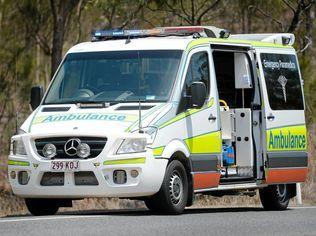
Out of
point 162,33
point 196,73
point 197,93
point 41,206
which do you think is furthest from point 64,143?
point 162,33

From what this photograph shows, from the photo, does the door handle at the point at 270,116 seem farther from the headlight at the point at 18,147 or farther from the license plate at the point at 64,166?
the headlight at the point at 18,147

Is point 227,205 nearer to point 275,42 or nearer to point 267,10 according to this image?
point 275,42

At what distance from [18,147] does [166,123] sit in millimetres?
1820

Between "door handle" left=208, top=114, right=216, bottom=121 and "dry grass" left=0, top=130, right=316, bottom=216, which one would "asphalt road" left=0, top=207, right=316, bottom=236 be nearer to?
"door handle" left=208, top=114, right=216, bottom=121

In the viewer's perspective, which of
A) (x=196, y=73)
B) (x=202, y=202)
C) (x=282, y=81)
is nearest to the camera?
(x=196, y=73)

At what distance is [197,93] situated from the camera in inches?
546

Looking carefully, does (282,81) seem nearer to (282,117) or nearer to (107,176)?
(282,117)

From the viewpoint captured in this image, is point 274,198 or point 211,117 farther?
point 274,198

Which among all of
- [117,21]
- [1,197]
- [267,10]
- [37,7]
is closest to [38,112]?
[1,197]

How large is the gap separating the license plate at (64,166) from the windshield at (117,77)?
1240 millimetres

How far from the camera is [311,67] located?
22.2m

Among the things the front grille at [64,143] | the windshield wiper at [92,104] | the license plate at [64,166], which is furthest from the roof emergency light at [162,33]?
the license plate at [64,166]

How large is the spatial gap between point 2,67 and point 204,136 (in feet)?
45.4

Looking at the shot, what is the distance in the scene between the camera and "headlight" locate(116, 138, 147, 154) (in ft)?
42.5
